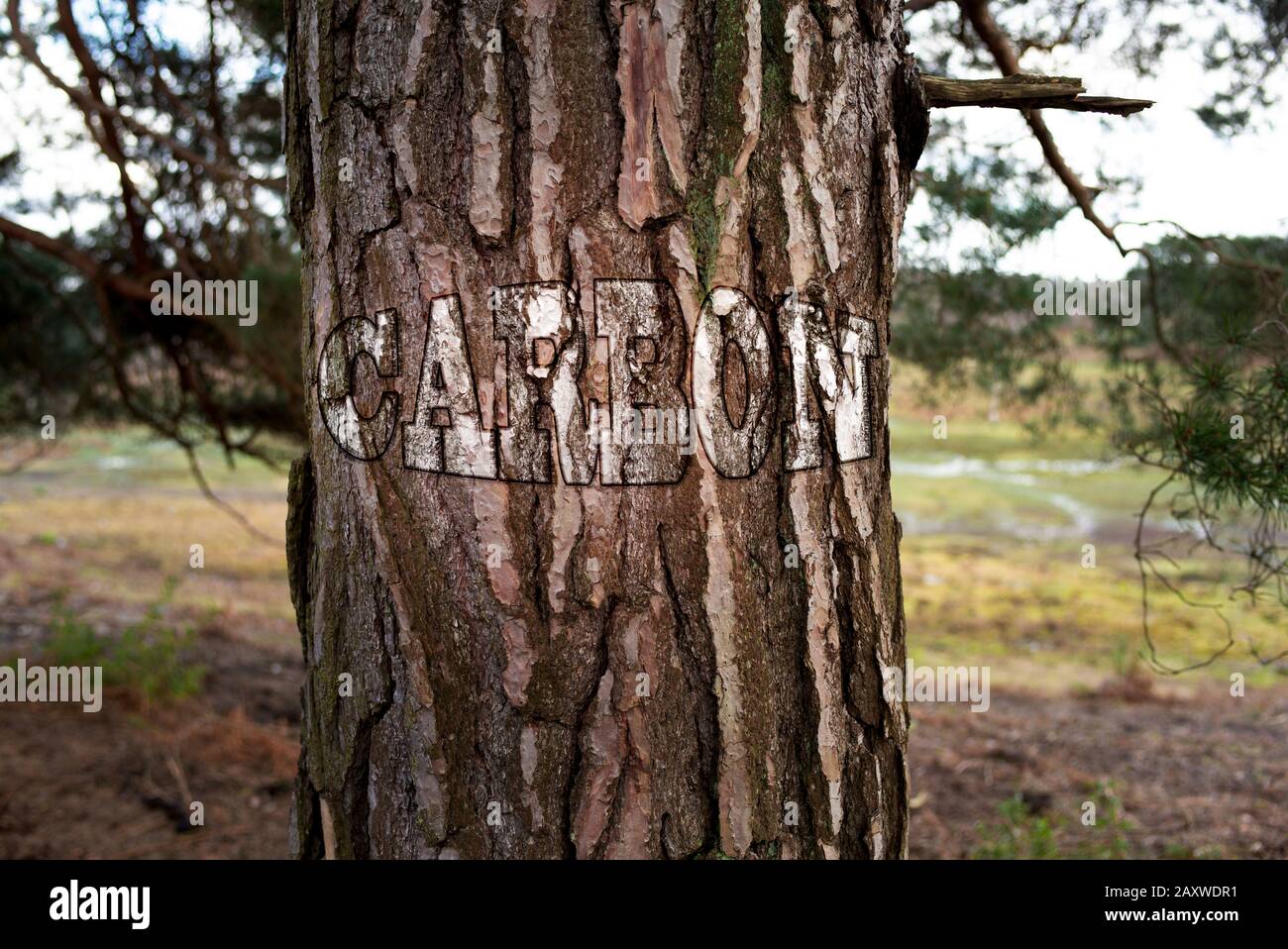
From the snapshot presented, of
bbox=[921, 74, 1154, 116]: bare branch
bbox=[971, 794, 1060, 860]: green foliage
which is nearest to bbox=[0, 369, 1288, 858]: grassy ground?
bbox=[971, 794, 1060, 860]: green foliage

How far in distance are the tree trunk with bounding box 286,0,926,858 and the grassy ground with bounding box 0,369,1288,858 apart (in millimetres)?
1267

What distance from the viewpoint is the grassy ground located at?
320cm

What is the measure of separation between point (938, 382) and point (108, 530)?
8.29 m

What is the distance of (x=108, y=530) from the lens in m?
8.91

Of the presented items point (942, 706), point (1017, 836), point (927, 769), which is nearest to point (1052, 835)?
point (1017, 836)

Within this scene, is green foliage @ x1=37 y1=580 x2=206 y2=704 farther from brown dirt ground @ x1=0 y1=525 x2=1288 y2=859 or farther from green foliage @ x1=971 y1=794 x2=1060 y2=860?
green foliage @ x1=971 y1=794 x2=1060 y2=860

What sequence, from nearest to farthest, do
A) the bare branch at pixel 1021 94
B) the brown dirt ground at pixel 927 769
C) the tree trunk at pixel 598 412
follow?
the tree trunk at pixel 598 412 < the bare branch at pixel 1021 94 < the brown dirt ground at pixel 927 769

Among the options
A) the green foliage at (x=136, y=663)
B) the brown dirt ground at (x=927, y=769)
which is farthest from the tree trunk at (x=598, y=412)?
the green foliage at (x=136, y=663)

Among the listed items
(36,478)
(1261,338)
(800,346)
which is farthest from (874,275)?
(36,478)

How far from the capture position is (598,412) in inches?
38.0

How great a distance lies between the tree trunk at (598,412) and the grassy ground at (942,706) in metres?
1.27

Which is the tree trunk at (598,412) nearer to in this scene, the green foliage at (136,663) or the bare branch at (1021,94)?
the bare branch at (1021,94)

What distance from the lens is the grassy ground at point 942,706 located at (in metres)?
3.20

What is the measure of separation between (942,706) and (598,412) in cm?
430
